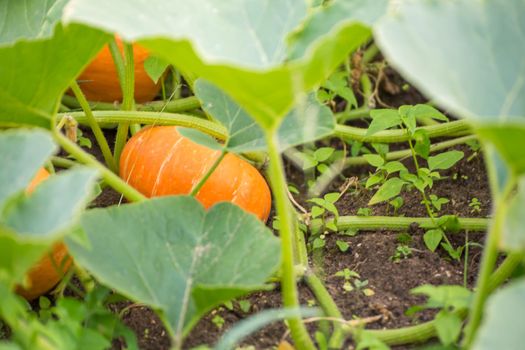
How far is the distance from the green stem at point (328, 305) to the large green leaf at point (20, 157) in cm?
57

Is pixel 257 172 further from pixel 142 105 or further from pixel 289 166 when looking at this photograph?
pixel 142 105

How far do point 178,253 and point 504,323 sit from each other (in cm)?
55

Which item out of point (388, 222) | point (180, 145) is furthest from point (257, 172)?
point (388, 222)

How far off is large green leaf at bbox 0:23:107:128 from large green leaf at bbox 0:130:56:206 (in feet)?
0.73

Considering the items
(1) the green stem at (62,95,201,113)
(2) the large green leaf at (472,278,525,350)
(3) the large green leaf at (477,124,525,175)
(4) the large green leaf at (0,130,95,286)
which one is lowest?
(1) the green stem at (62,95,201,113)

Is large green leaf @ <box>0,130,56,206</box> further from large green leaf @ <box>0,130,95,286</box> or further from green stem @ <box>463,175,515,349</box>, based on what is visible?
green stem @ <box>463,175,515,349</box>

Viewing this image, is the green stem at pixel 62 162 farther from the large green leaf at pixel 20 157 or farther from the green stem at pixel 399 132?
the large green leaf at pixel 20 157

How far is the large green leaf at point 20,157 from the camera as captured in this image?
3.56 ft

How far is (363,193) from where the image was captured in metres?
1.96

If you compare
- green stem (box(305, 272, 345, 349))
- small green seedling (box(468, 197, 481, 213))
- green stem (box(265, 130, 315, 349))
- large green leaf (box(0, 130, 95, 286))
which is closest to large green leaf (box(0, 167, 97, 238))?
large green leaf (box(0, 130, 95, 286))

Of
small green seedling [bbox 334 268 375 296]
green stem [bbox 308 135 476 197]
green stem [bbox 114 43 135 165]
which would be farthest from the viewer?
green stem [bbox 308 135 476 197]

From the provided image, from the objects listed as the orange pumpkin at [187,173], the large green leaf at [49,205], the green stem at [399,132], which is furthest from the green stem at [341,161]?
the large green leaf at [49,205]

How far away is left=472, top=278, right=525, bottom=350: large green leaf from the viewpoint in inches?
37.2

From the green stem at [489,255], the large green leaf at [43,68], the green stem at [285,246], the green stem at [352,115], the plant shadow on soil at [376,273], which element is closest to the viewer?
the green stem at [489,255]
